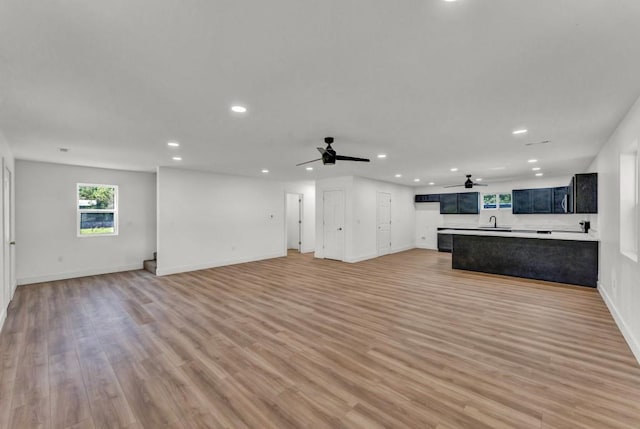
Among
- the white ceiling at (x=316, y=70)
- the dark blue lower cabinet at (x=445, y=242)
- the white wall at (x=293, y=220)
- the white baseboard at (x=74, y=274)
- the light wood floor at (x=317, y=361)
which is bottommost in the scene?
the light wood floor at (x=317, y=361)

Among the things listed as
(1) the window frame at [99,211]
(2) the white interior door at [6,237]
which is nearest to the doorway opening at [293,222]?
(1) the window frame at [99,211]

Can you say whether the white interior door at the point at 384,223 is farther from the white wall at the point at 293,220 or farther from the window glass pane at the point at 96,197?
the window glass pane at the point at 96,197

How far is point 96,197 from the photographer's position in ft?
21.7

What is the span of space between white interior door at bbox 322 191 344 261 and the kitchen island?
3.04 metres

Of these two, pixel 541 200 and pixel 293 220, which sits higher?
pixel 541 200

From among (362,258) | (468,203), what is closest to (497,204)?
(468,203)

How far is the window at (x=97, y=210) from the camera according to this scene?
6391 mm

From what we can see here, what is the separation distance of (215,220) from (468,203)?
8535 millimetres

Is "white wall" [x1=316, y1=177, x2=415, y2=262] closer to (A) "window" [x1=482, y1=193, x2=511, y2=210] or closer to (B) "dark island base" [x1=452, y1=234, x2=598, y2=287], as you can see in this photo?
(B) "dark island base" [x1=452, y1=234, x2=598, y2=287]

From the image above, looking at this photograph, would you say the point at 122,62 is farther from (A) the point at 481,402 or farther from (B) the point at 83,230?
(B) the point at 83,230

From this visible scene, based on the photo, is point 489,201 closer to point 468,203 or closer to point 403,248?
point 468,203

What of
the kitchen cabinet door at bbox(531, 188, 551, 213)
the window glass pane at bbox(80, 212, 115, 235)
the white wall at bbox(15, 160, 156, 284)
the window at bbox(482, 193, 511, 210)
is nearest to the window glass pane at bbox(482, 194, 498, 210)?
the window at bbox(482, 193, 511, 210)

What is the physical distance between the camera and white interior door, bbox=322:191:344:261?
8250 millimetres

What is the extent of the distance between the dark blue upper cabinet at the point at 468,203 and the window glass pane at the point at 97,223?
10.7 meters
